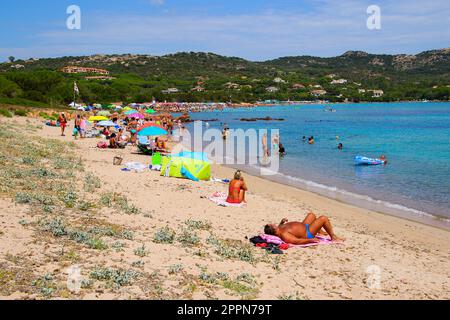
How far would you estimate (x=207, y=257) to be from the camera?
702cm

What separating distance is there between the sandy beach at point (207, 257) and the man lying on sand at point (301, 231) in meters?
0.24

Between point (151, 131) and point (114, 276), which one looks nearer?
point (114, 276)

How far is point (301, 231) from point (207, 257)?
2.19m

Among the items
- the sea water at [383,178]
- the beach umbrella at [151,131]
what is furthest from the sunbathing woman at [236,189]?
the beach umbrella at [151,131]

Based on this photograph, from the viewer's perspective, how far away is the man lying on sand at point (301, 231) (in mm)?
8156

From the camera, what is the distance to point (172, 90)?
120 metres

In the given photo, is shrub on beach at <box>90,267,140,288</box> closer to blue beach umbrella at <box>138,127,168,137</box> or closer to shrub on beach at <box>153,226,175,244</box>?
shrub on beach at <box>153,226,175,244</box>

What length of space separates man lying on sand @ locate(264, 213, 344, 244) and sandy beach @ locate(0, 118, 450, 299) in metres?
0.24

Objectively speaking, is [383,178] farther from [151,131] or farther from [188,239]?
[188,239]

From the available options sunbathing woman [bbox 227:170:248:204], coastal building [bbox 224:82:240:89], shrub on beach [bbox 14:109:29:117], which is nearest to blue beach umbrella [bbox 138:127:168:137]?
sunbathing woman [bbox 227:170:248:204]

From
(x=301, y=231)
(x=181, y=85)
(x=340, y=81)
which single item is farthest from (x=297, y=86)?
(x=301, y=231)

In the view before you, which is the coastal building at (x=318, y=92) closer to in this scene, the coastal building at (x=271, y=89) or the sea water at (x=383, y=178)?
the coastal building at (x=271, y=89)

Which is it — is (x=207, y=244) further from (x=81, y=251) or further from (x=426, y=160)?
(x=426, y=160)
